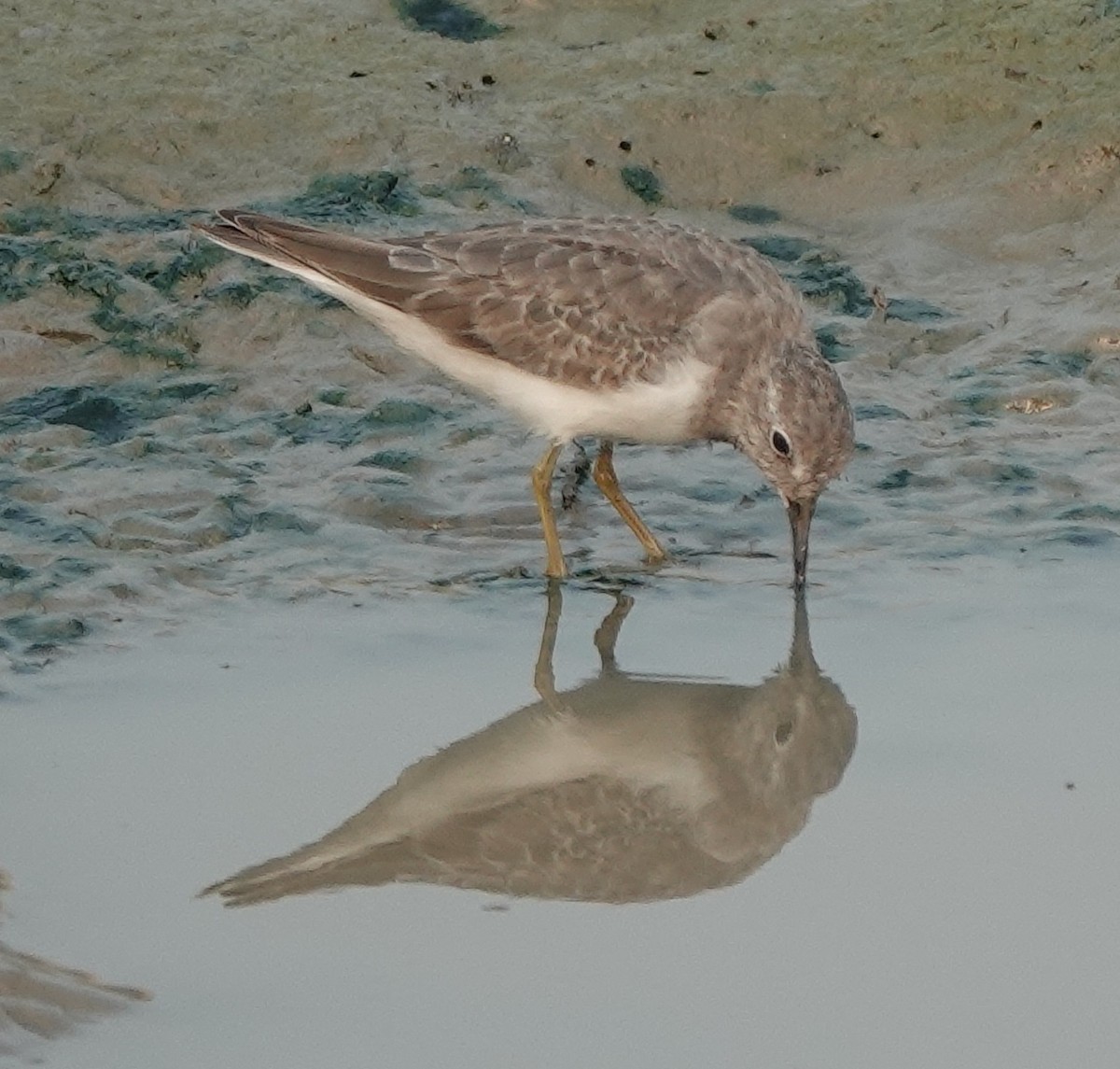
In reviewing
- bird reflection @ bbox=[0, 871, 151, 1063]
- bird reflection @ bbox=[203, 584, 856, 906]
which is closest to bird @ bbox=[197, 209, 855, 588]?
bird reflection @ bbox=[203, 584, 856, 906]

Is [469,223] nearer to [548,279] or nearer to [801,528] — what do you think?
[548,279]

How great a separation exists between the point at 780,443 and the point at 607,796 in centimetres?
215

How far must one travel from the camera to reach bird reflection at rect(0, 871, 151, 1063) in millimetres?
5840

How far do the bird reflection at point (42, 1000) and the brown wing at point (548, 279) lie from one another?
409 centimetres

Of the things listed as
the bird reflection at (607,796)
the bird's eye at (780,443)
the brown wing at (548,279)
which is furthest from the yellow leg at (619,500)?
the bird reflection at (607,796)

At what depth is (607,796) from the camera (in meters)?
7.65

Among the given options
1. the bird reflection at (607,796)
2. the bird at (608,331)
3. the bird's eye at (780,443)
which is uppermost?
the bird at (608,331)

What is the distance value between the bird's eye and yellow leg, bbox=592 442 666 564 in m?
0.76

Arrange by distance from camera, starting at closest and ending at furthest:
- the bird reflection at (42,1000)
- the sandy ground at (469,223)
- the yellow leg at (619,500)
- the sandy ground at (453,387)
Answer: the bird reflection at (42,1000)
the sandy ground at (453,387)
the yellow leg at (619,500)
the sandy ground at (469,223)

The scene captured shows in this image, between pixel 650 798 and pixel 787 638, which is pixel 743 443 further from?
pixel 650 798

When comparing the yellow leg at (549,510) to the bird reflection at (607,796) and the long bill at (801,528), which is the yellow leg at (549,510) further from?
the long bill at (801,528)

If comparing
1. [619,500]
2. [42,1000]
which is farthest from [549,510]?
[42,1000]

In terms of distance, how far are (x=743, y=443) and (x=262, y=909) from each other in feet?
11.7

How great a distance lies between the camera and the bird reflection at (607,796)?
7.03 meters
